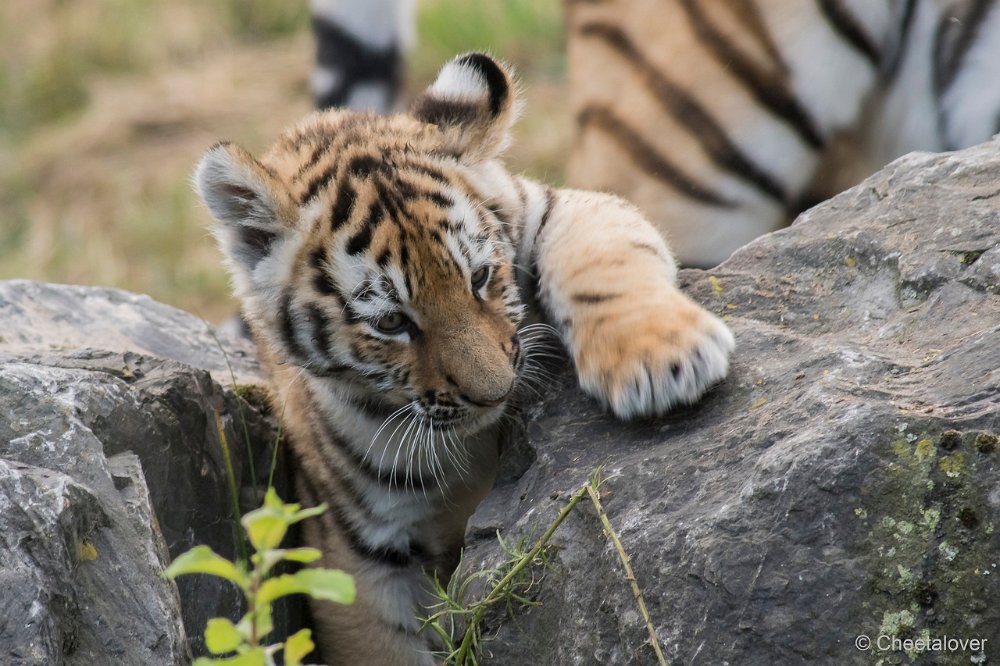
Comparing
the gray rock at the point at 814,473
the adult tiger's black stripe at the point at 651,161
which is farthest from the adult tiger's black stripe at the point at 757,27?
the gray rock at the point at 814,473

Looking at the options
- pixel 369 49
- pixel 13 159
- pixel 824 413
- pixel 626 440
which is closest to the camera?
pixel 824 413

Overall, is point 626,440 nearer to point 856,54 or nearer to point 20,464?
point 20,464

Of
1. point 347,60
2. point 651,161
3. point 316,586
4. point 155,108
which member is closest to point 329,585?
point 316,586

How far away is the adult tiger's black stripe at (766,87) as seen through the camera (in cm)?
394

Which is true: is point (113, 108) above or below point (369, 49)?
below

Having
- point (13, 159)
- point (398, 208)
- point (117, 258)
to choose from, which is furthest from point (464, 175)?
point (13, 159)

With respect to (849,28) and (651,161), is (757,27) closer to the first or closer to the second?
(849,28)

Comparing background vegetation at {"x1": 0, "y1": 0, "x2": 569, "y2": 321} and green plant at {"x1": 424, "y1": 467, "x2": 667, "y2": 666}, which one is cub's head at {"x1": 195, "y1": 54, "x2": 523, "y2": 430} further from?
background vegetation at {"x1": 0, "y1": 0, "x2": 569, "y2": 321}

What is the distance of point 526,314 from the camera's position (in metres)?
3.05

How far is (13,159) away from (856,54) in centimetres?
594

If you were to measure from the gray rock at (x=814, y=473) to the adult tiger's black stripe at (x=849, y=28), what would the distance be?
106 centimetres

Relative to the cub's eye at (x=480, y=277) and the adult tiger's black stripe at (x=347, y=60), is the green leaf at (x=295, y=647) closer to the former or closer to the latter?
the cub's eye at (x=480, y=277)

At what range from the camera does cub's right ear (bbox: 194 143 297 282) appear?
8.95ft

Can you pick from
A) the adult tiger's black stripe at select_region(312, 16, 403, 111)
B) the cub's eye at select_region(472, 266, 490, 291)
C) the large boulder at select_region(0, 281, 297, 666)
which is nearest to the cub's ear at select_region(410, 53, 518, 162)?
the cub's eye at select_region(472, 266, 490, 291)
